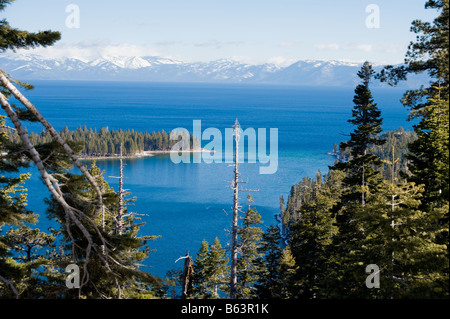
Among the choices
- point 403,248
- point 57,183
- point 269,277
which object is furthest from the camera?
point 269,277

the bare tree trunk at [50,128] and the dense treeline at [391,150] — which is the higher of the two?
the bare tree trunk at [50,128]

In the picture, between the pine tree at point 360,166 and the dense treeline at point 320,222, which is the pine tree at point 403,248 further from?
the pine tree at point 360,166

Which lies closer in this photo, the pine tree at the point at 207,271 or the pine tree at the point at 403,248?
the pine tree at the point at 403,248

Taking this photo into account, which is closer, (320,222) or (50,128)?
(50,128)

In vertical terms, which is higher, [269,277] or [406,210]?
[406,210]

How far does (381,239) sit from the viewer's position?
10.2m

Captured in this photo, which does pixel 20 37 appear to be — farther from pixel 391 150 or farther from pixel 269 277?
pixel 391 150

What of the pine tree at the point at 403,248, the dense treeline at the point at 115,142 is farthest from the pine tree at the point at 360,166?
the dense treeline at the point at 115,142

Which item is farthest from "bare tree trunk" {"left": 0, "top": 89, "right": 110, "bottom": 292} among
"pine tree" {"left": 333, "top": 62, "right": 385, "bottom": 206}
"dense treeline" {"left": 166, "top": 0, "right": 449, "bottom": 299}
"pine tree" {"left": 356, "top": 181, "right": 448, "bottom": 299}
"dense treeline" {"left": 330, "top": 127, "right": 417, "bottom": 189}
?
"dense treeline" {"left": 330, "top": 127, "right": 417, "bottom": 189}

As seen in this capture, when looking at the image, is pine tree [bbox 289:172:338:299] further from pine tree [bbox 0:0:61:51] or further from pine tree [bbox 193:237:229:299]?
pine tree [bbox 0:0:61:51]

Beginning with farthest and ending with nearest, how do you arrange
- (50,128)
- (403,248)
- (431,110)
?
(431,110), (403,248), (50,128)

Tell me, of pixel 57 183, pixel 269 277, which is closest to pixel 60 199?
pixel 57 183

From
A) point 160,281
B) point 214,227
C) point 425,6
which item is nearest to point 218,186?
point 214,227
